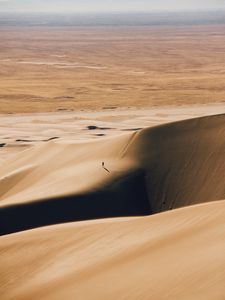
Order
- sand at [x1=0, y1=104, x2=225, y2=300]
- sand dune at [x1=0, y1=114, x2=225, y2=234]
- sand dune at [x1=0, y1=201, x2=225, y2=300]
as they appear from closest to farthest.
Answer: sand dune at [x1=0, y1=201, x2=225, y2=300], sand at [x1=0, y1=104, x2=225, y2=300], sand dune at [x1=0, y1=114, x2=225, y2=234]

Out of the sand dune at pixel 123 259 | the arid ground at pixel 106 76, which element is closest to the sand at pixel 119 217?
the sand dune at pixel 123 259

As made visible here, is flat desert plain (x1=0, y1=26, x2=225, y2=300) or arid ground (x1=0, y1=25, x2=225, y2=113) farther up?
flat desert plain (x1=0, y1=26, x2=225, y2=300)

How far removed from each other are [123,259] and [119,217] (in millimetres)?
4548

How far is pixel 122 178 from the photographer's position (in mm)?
15508

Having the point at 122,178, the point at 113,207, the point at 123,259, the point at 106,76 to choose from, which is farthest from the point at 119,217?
the point at 106,76

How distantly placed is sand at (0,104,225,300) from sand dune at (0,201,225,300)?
0.02 metres

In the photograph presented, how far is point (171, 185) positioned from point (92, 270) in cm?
678

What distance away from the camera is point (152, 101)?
4306 cm

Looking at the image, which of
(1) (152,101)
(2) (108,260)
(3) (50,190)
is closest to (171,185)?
(3) (50,190)

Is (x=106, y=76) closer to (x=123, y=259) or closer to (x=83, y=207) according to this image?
(x=83, y=207)

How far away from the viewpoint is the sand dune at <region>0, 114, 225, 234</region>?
13.9m

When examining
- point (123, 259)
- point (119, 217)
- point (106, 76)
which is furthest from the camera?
point (106, 76)

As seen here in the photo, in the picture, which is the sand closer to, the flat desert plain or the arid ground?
the flat desert plain

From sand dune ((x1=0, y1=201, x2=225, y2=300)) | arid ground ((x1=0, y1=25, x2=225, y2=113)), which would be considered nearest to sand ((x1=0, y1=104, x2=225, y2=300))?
sand dune ((x1=0, y1=201, x2=225, y2=300))
